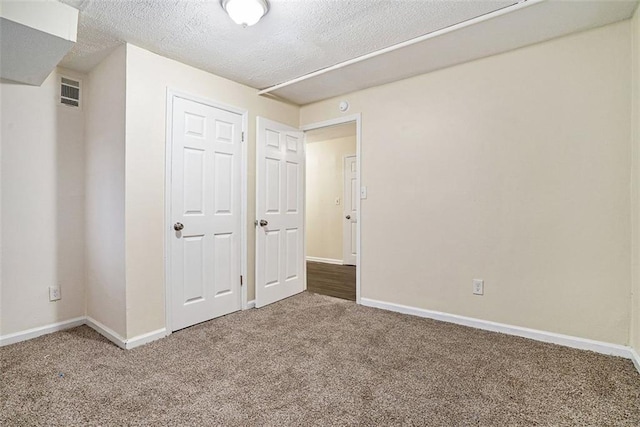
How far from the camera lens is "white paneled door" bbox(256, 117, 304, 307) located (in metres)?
3.19

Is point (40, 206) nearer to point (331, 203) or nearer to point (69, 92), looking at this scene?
point (69, 92)

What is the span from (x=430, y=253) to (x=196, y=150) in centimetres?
232

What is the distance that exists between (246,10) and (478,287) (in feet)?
8.81

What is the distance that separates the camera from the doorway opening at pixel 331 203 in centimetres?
565

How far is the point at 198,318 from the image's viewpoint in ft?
8.77

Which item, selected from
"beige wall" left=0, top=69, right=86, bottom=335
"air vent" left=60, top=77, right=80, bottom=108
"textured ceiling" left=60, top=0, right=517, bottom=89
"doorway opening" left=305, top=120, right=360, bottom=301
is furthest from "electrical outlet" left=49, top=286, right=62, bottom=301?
"doorway opening" left=305, top=120, right=360, bottom=301

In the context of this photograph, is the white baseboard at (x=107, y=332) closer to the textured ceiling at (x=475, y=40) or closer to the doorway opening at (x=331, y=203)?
the textured ceiling at (x=475, y=40)

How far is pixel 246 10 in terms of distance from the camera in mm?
1779

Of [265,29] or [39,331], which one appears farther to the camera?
[39,331]

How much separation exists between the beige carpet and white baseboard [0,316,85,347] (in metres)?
0.10

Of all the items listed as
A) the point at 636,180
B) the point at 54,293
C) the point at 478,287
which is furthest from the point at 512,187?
the point at 54,293

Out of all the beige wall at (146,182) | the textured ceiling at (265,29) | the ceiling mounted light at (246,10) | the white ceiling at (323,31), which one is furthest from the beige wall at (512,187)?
the beige wall at (146,182)

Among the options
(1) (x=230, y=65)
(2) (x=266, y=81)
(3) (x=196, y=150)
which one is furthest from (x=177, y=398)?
(2) (x=266, y=81)

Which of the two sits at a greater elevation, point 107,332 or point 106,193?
point 106,193
